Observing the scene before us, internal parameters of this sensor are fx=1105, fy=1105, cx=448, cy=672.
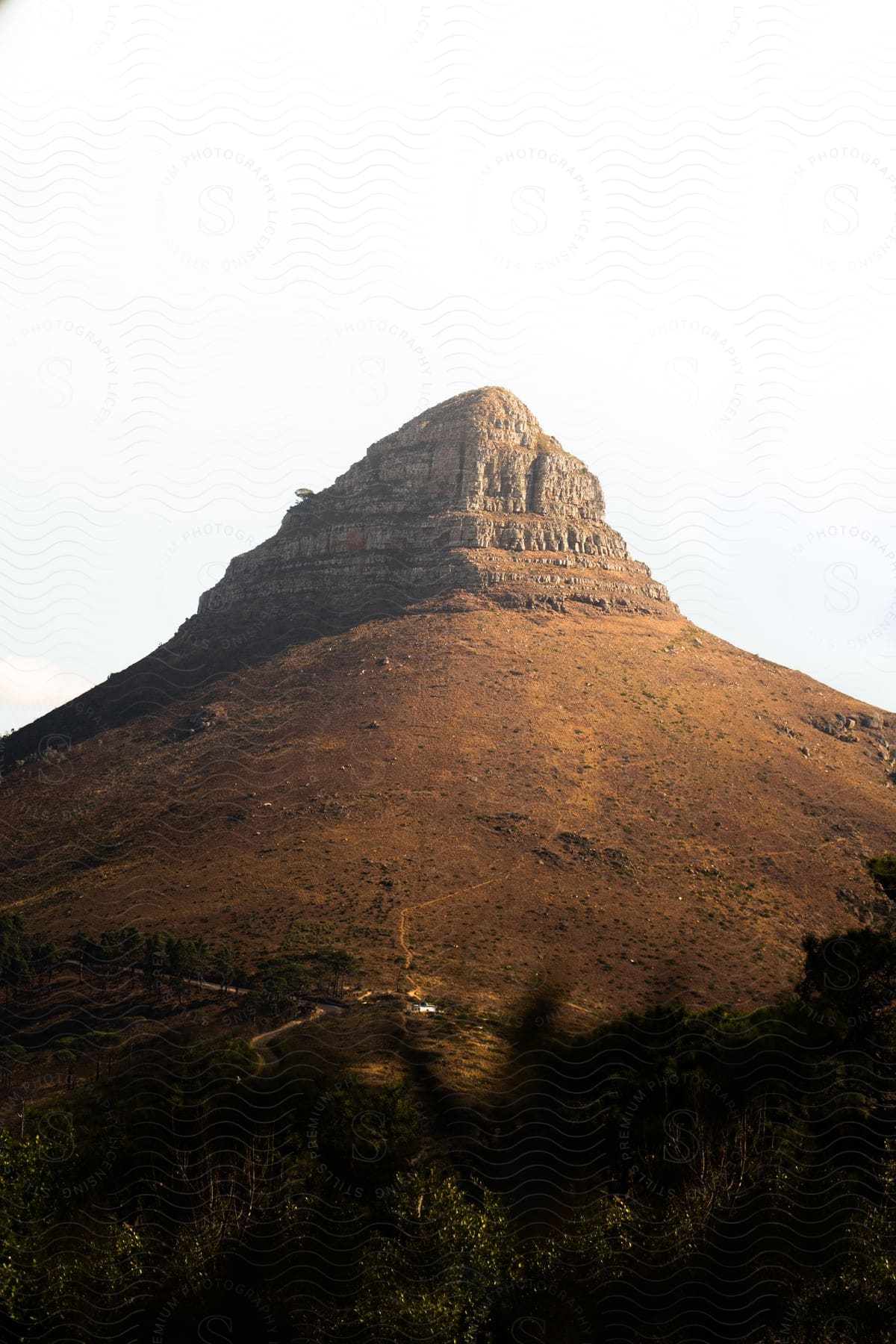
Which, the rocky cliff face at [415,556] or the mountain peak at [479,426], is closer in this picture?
the rocky cliff face at [415,556]

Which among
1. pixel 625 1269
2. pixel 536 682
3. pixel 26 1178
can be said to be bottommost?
pixel 26 1178

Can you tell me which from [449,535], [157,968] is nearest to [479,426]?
[449,535]

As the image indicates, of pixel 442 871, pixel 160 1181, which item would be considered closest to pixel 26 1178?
pixel 160 1181

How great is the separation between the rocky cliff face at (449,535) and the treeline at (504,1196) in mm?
87449

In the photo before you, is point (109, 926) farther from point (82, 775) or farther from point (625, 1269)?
point (625, 1269)

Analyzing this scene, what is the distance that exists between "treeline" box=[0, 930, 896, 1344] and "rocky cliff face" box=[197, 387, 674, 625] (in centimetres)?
8745

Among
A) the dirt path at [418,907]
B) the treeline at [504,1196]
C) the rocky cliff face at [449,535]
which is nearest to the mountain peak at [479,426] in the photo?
the rocky cliff face at [449,535]

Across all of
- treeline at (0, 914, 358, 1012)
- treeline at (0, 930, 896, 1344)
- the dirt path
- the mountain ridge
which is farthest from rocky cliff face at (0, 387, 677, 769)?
treeline at (0, 930, 896, 1344)

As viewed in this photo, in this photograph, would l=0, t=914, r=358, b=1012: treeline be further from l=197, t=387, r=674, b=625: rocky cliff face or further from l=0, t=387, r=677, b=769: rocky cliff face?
l=197, t=387, r=674, b=625: rocky cliff face

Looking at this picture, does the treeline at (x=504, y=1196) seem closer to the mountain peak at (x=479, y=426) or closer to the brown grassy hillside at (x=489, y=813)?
the brown grassy hillside at (x=489, y=813)

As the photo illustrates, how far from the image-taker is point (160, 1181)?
43031 mm

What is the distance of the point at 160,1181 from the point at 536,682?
77.4 metres

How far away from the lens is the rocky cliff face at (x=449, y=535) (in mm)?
135625

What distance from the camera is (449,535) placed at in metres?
139
